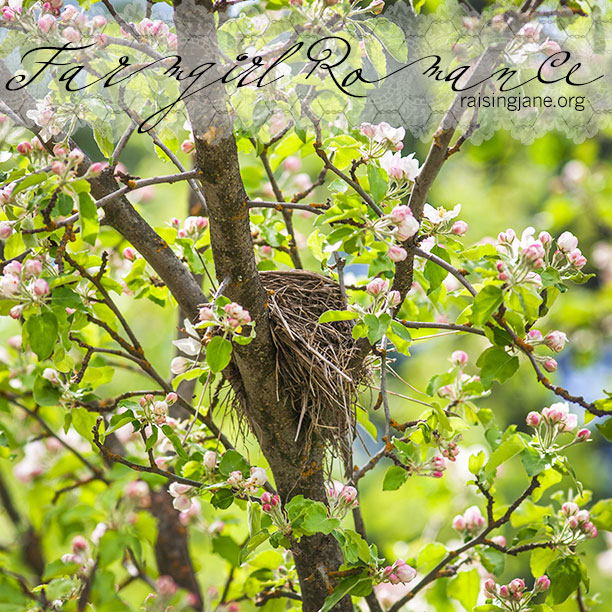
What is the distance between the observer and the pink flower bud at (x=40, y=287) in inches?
53.5

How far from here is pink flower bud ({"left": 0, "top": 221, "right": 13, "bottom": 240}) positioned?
1.44 m

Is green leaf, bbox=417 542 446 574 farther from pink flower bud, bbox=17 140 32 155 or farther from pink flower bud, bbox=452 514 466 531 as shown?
pink flower bud, bbox=17 140 32 155

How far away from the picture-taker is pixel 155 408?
1519 millimetres

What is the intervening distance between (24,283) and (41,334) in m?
0.10

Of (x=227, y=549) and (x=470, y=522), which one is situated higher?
(x=470, y=522)

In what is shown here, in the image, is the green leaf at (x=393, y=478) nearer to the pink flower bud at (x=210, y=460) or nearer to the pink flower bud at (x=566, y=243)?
the pink flower bud at (x=210, y=460)

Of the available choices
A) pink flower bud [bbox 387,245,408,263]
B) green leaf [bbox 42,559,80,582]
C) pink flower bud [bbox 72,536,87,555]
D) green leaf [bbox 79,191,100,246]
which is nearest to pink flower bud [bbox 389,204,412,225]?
pink flower bud [bbox 387,245,408,263]

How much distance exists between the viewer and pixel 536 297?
1.35 metres

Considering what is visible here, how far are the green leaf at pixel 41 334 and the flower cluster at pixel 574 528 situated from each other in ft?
3.81

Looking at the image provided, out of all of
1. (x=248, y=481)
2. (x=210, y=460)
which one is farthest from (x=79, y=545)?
(x=248, y=481)

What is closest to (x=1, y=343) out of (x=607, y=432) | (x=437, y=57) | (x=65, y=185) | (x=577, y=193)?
(x=65, y=185)

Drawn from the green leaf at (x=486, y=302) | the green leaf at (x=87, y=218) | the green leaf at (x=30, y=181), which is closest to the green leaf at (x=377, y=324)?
the green leaf at (x=486, y=302)

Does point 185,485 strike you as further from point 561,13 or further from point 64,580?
point 561,13

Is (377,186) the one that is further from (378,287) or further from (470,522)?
(470,522)
